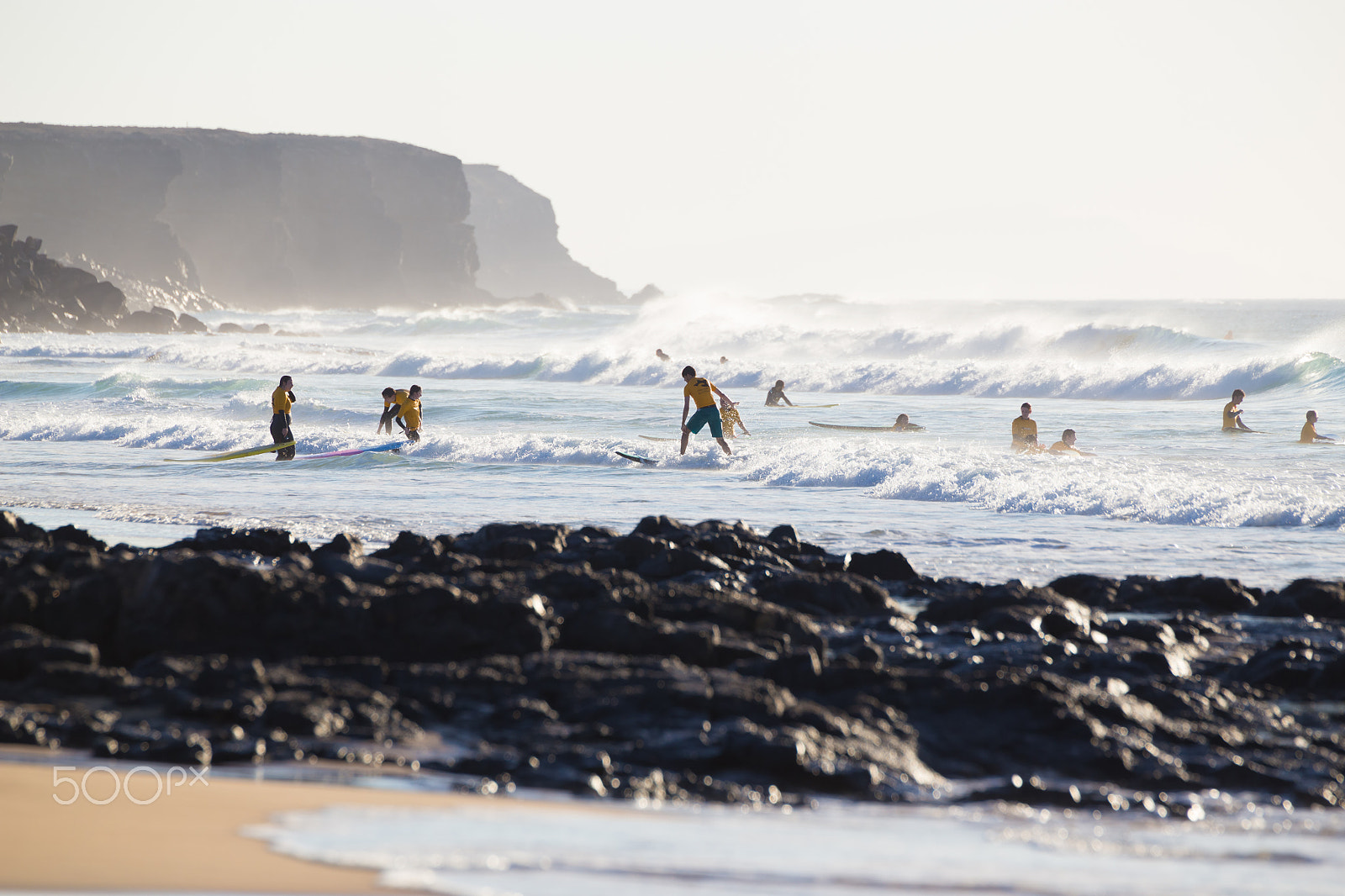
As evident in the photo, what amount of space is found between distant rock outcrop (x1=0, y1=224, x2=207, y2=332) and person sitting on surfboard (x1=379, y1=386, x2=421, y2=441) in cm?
4866

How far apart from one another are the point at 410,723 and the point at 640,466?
12.8 meters

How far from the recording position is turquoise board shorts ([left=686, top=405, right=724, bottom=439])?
59.0ft

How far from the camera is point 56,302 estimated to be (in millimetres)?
68500

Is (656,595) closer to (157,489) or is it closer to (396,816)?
(396,816)

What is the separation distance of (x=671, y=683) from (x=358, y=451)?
45.9 feet

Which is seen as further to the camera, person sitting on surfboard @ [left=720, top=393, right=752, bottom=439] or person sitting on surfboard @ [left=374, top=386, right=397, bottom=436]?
person sitting on surfboard @ [left=720, top=393, right=752, bottom=439]

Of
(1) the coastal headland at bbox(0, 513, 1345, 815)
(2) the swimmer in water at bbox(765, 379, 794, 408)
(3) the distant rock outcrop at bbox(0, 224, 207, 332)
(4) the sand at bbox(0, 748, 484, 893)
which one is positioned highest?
(3) the distant rock outcrop at bbox(0, 224, 207, 332)

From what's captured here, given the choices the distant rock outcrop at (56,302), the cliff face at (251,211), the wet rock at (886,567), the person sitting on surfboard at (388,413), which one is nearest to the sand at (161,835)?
the wet rock at (886,567)

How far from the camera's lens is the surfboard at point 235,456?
58.0 feet

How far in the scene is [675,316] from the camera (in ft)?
208

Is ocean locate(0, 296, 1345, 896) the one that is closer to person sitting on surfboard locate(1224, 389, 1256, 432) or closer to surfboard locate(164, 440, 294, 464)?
surfboard locate(164, 440, 294, 464)

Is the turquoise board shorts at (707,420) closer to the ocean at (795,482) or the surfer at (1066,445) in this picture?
the ocean at (795,482)

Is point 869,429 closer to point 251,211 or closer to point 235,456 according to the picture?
point 235,456

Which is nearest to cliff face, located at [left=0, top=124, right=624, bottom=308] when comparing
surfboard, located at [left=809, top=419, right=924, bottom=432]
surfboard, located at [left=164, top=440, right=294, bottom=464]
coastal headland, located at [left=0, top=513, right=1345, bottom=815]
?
surfboard, located at [left=809, top=419, right=924, bottom=432]
